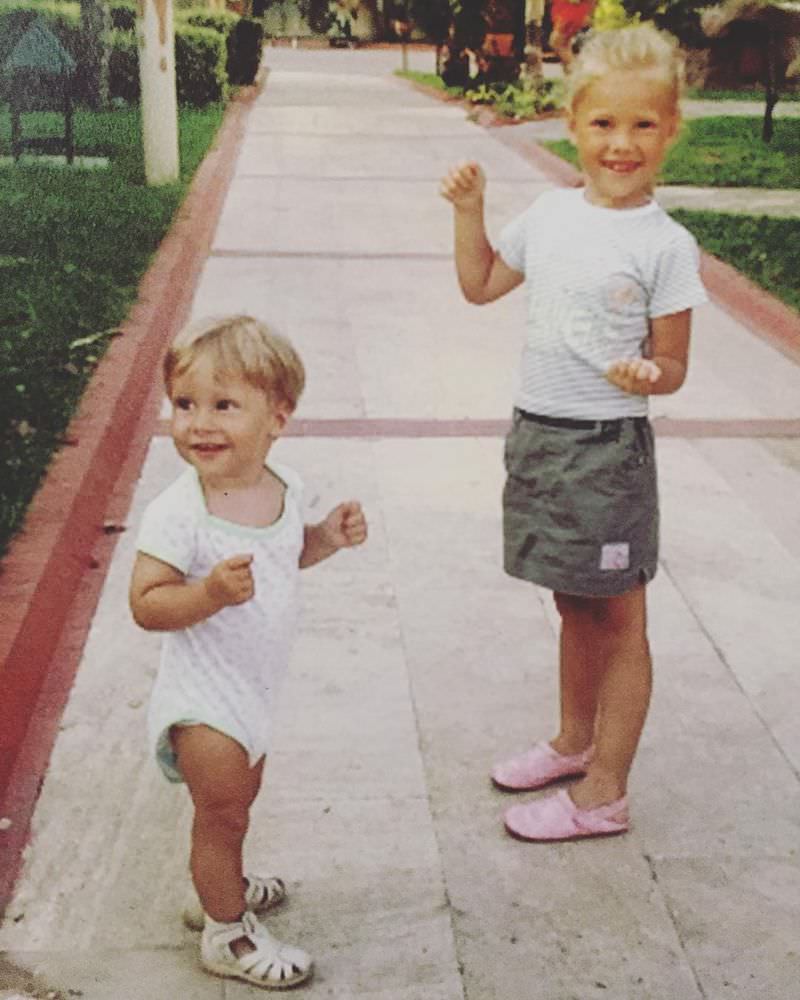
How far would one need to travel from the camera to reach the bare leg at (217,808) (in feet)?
7.27

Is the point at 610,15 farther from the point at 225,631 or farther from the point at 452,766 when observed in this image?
the point at 225,631

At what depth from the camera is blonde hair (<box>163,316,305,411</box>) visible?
2.13 meters

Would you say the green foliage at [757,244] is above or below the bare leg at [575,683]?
below

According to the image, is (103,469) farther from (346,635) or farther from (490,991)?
(490,991)

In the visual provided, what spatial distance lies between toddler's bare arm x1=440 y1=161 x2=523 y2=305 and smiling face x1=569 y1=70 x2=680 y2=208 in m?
0.22

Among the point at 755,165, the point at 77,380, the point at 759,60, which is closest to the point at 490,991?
the point at 77,380

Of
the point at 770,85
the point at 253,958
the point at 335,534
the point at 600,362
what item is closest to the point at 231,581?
the point at 335,534

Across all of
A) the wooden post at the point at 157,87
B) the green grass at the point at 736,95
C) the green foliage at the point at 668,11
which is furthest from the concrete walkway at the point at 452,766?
the green grass at the point at 736,95

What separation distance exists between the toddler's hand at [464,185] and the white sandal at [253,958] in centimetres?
139

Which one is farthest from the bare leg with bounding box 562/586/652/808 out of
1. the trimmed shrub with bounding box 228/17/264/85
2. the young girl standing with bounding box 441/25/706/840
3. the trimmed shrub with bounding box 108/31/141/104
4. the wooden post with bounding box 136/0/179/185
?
the trimmed shrub with bounding box 228/17/264/85

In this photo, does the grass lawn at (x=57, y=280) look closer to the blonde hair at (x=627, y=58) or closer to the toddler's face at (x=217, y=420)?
the toddler's face at (x=217, y=420)

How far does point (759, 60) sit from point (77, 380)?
73.1ft

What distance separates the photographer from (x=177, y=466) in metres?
5.12

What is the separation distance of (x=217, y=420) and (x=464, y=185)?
2.58ft
